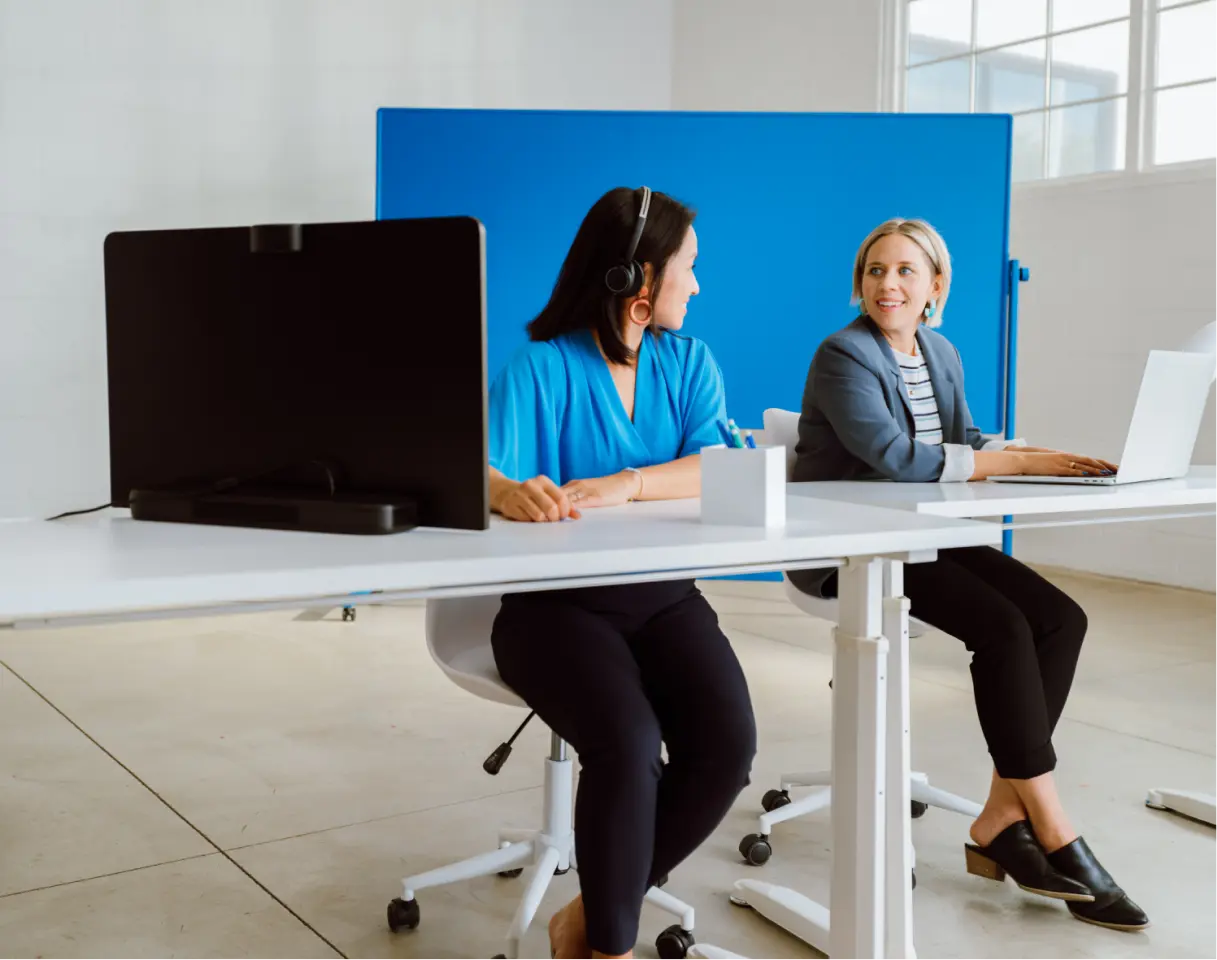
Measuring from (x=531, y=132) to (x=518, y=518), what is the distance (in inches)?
123

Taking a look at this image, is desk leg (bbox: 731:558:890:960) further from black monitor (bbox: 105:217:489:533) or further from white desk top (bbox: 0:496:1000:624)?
black monitor (bbox: 105:217:489:533)

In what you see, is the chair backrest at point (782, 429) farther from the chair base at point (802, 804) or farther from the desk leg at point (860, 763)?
the desk leg at point (860, 763)

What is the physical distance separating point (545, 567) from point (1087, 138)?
4728 mm

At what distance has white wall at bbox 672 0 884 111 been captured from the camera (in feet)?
19.3

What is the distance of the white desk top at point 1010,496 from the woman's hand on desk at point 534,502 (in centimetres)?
51

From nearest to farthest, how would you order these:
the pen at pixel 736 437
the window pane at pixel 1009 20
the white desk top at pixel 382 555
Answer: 1. the white desk top at pixel 382 555
2. the pen at pixel 736 437
3. the window pane at pixel 1009 20

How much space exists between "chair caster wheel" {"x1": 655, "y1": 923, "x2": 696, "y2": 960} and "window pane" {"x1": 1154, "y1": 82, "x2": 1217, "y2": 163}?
13.5 ft

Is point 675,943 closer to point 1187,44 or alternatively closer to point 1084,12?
point 1187,44

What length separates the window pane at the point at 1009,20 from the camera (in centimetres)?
529

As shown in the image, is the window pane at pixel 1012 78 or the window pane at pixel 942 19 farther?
the window pane at pixel 942 19

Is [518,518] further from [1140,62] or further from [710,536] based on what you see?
[1140,62]

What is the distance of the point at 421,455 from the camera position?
133 cm

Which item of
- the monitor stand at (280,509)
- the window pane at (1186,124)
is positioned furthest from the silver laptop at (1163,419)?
the window pane at (1186,124)

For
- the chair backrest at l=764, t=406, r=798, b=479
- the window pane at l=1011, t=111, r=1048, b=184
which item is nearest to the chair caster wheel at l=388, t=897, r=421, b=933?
the chair backrest at l=764, t=406, r=798, b=479
